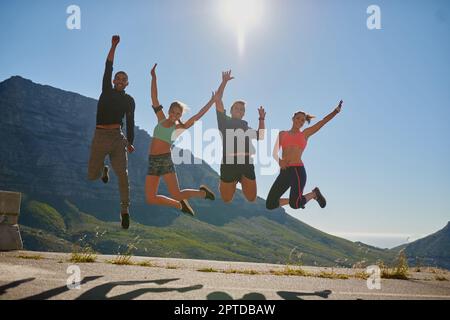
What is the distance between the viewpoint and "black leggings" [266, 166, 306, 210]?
33.5ft

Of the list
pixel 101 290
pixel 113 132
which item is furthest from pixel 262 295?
pixel 113 132

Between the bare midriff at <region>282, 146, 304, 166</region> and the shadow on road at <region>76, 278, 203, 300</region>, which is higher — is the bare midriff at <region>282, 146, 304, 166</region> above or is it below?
above

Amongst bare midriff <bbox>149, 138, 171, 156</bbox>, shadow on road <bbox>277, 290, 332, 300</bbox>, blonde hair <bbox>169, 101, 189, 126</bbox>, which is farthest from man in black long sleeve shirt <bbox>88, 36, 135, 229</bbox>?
shadow on road <bbox>277, 290, 332, 300</bbox>

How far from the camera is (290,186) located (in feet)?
34.0

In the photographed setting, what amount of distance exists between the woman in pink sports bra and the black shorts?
3.03 feet

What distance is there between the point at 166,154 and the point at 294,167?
3506 mm

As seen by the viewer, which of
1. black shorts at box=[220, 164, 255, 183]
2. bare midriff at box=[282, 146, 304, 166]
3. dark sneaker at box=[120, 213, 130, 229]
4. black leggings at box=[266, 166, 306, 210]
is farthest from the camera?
bare midriff at box=[282, 146, 304, 166]

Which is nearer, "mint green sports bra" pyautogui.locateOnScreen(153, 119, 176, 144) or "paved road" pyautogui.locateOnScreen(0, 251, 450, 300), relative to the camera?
"paved road" pyautogui.locateOnScreen(0, 251, 450, 300)

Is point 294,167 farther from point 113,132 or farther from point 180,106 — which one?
point 113,132

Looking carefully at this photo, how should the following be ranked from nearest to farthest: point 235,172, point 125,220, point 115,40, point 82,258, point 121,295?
1. point 121,295
2. point 82,258
3. point 115,40
4. point 125,220
5. point 235,172

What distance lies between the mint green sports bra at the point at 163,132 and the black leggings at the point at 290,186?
124 inches

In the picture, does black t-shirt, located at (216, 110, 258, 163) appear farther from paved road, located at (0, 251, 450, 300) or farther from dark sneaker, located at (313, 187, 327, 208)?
paved road, located at (0, 251, 450, 300)

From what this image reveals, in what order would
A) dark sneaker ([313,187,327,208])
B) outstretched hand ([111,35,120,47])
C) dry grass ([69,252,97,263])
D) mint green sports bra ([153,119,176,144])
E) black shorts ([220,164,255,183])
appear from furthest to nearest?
dark sneaker ([313,187,327,208]) → black shorts ([220,164,255,183]) → mint green sports bra ([153,119,176,144]) → outstretched hand ([111,35,120,47]) → dry grass ([69,252,97,263])
